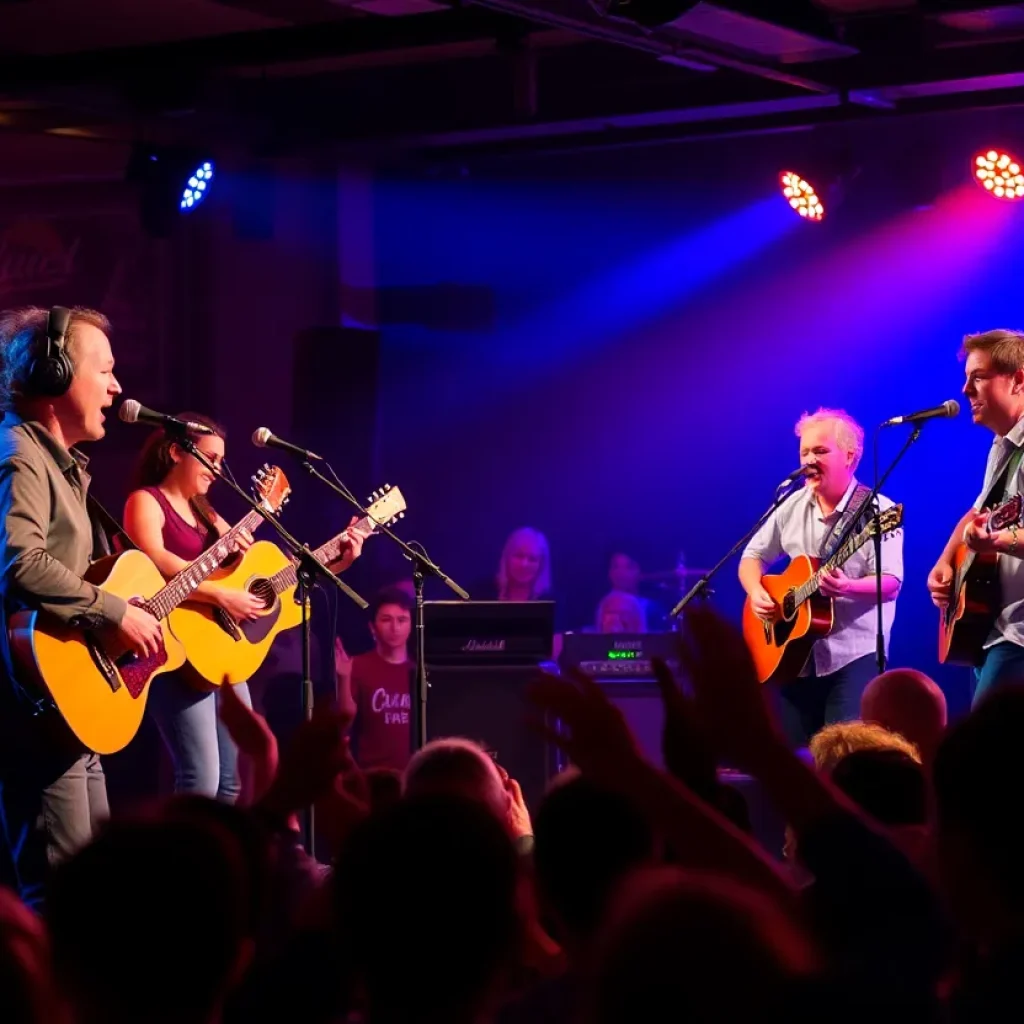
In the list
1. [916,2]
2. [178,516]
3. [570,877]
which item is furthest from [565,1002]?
[916,2]

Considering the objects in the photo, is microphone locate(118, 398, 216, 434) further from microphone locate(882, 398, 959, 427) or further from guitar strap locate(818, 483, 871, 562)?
guitar strap locate(818, 483, 871, 562)

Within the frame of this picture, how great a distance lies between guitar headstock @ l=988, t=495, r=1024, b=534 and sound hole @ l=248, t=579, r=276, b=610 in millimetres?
2985

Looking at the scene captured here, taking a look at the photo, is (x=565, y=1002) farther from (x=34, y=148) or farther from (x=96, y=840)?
(x=34, y=148)

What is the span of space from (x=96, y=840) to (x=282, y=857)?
0.73 metres

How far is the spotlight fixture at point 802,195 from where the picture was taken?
992 centimetres

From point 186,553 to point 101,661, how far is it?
1535 mm

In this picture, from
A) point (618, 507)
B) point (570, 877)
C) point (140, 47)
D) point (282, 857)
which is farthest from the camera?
point (618, 507)

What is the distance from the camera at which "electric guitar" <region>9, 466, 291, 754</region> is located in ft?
16.0

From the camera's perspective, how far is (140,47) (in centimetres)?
888

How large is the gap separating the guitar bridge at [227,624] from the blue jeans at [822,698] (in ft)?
7.92

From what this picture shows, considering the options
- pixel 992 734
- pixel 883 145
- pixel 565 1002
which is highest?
pixel 883 145

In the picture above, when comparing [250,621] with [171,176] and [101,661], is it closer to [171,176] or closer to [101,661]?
[101,661]

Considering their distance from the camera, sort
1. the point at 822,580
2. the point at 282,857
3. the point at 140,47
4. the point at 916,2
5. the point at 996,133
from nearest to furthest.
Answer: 1. the point at 282,857
2. the point at 822,580
3. the point at 916,2
4. the point at 140,47
5. the point at 996,133

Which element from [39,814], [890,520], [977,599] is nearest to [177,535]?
[39,814]
